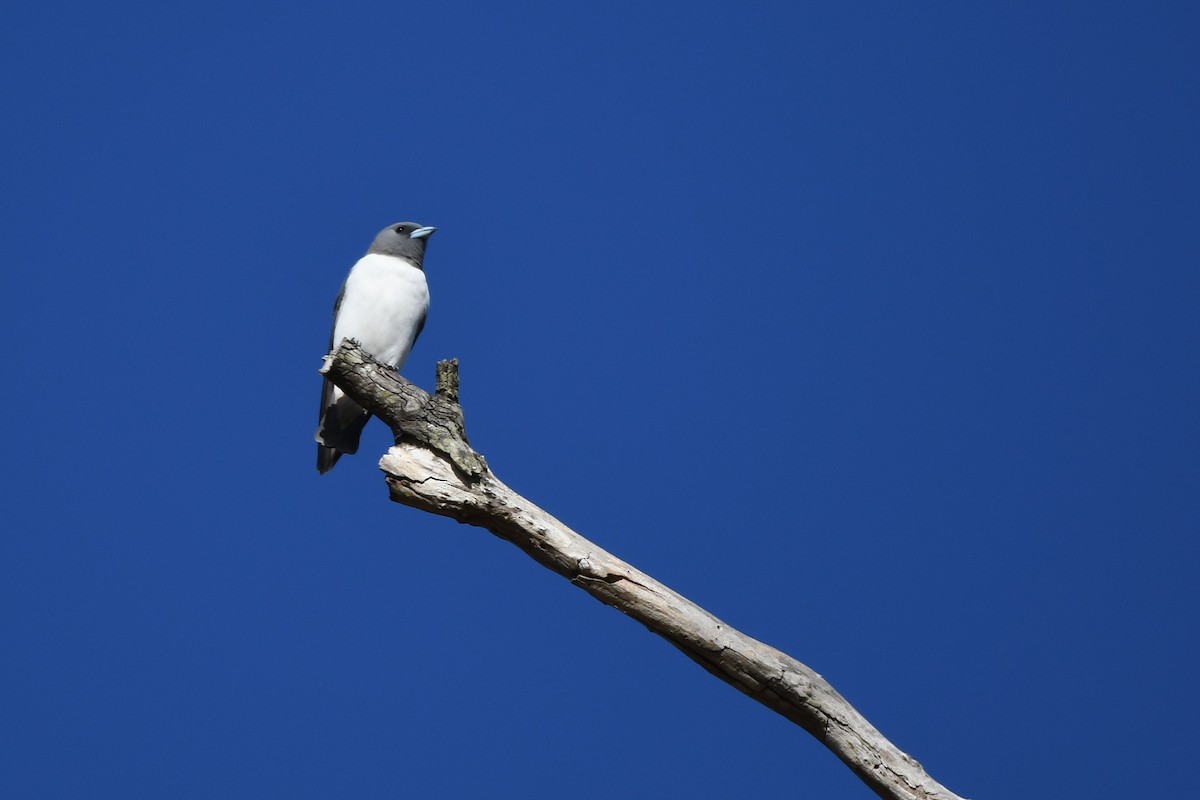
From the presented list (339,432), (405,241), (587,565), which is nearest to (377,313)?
(405,241)

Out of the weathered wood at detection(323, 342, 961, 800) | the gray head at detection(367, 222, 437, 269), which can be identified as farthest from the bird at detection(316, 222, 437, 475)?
the weathered wood at detection(323, 342, 961, 800)

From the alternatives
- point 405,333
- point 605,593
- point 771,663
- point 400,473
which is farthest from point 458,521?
point 405,333

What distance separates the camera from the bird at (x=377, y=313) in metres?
5.95

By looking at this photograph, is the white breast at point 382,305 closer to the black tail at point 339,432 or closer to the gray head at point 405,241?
the gray head at point 405,241

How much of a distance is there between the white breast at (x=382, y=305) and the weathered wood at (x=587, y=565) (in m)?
1.72

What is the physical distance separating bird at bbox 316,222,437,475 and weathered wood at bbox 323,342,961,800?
1534mm

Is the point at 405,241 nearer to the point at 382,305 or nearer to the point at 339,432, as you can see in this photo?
the point at 382,305

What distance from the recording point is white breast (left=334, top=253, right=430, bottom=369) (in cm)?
617

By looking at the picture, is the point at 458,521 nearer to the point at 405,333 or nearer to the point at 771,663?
the point at 771,663

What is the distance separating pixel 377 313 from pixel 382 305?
0.17 feet

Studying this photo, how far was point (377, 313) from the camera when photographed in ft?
20.2

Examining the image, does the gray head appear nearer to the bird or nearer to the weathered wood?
the bird

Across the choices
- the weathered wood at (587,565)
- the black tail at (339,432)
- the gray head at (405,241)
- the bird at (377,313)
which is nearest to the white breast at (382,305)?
the bird at (377,313)

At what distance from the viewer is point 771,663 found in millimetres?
4031
